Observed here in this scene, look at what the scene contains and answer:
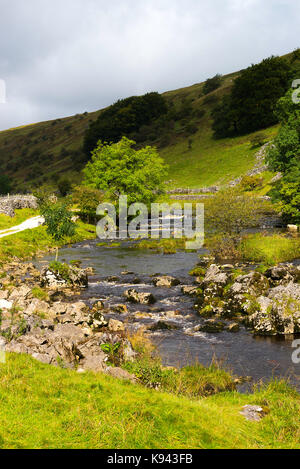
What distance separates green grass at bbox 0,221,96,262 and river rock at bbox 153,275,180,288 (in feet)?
42.9

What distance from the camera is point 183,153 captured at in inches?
4700

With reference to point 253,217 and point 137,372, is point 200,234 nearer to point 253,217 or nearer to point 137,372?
point 253,217

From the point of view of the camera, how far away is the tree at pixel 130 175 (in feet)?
209

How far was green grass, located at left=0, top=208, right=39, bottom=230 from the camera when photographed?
5682cm

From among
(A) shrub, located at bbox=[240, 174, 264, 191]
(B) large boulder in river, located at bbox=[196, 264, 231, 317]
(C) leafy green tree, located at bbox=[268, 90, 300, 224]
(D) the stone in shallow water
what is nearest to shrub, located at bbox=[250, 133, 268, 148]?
(A) shrub, located at bbox=[240, 174, 264, 191]

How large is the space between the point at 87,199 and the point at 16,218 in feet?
41.5

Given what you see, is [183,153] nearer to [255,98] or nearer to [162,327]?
[255,98]

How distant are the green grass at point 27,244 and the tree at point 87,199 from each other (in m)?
10.4

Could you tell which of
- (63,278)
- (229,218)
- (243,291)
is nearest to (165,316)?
(243,291)

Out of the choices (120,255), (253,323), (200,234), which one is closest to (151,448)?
(253,323)

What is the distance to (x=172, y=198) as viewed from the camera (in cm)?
9112

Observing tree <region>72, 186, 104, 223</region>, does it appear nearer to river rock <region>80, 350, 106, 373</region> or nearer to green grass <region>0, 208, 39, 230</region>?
green grass <region>0, 208, 39, 230</region>

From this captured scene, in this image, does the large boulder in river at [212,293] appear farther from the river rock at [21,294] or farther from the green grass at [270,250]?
the river rock at [21,294]

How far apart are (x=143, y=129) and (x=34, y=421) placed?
152 meters
